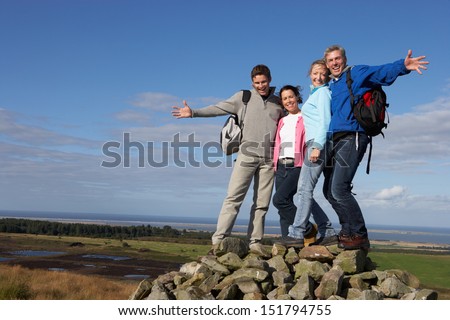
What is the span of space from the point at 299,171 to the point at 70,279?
26016mm

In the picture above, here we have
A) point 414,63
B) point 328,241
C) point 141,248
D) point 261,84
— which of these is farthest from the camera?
point 141,248

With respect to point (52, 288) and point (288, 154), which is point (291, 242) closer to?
point (288, 154)

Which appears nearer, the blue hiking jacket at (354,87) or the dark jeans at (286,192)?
the blue hiking jacket at (354,87)

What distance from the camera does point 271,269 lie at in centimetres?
798

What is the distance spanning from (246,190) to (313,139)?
6.07ft

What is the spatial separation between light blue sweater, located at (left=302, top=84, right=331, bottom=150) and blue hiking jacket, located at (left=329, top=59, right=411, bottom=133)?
0.39 ft

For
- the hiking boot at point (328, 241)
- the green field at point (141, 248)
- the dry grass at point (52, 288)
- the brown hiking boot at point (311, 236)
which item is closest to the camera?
the hiking boot at point (328, 241)

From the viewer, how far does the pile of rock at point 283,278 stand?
7.33 m

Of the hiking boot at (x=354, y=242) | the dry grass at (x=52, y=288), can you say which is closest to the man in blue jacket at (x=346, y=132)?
the hiking boot at (x=354, y=242)

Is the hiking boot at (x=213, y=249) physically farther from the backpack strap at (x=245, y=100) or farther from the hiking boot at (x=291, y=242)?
the backpack strap at (x=245, y=100)

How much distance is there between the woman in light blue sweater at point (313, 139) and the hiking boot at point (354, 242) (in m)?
0.74

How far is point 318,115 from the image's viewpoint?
24.4 feet

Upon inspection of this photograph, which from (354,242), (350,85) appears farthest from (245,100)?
(354,242)
